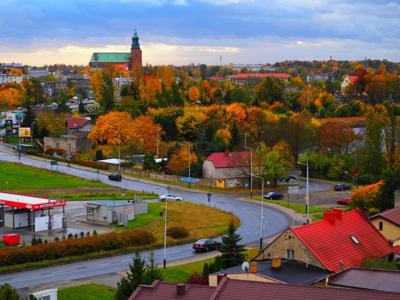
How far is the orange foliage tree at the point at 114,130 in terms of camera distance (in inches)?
4316

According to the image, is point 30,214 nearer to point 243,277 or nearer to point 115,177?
point 243,277

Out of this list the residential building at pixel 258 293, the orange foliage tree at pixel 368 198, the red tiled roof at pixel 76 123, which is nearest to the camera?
the residential building at pixel 258 293

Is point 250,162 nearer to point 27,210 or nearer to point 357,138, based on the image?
point 357,138

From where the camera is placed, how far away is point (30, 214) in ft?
193

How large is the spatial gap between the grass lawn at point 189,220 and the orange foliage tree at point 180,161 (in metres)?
21.5

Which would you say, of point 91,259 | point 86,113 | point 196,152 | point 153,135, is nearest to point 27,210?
point 91,259

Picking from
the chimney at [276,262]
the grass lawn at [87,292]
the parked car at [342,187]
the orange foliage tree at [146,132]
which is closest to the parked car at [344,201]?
the parked car at [342,187]

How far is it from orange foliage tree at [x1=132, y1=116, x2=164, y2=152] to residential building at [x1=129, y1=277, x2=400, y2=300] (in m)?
82.6

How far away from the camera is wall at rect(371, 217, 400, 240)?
50344 millimetres

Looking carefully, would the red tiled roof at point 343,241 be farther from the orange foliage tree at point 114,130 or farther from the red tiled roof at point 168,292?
the orange foliage tree at point 114,130

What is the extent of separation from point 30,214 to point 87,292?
20170mm

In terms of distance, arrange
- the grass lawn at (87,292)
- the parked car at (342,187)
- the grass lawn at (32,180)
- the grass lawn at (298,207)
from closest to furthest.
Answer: the grass lawn at (87,292) < the grass lawn at (298,207) < the grass lawn at (32,180) < the parked car at (342,187)

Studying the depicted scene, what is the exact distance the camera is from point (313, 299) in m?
24.3

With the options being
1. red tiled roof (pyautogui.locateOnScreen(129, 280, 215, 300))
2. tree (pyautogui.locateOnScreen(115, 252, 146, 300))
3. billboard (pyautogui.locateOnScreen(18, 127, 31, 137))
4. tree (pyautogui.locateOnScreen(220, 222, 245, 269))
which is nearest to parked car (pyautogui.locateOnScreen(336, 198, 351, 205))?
tree (pyautogui.locateOnScreen(220, 222, 245, 269))
